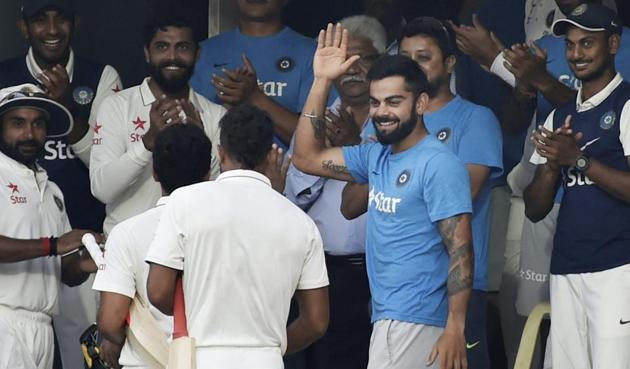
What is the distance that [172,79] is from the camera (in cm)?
877

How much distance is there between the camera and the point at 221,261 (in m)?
6.07

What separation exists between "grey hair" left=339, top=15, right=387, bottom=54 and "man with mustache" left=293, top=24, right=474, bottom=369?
1.46 meters

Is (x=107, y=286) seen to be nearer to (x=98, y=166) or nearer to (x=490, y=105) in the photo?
(x=98, y=166)

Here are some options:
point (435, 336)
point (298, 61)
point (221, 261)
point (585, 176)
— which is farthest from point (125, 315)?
point (298, 61)

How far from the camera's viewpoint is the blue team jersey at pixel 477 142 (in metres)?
7.83

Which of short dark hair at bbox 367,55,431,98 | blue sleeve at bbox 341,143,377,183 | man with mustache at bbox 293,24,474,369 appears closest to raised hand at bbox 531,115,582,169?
man with mustache at bbox 293,24,474,369

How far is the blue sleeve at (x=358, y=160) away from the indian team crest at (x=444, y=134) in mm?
479

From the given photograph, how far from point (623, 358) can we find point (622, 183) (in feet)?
2.47

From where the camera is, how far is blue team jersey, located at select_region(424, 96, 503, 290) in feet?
25.7

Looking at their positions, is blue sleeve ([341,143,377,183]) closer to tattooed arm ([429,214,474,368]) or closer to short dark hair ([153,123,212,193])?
tattooed arm ([429,214,474,368])

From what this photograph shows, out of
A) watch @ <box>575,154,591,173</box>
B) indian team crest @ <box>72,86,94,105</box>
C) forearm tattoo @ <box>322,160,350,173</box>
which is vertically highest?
indian team crest @ <box>72,86,94,105</box>

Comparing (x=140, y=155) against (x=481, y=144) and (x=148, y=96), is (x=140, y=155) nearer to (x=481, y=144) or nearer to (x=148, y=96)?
(x=148, y=96)

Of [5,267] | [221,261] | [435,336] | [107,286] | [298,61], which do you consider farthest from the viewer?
[298,61]

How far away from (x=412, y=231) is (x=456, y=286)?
1.02 feet
